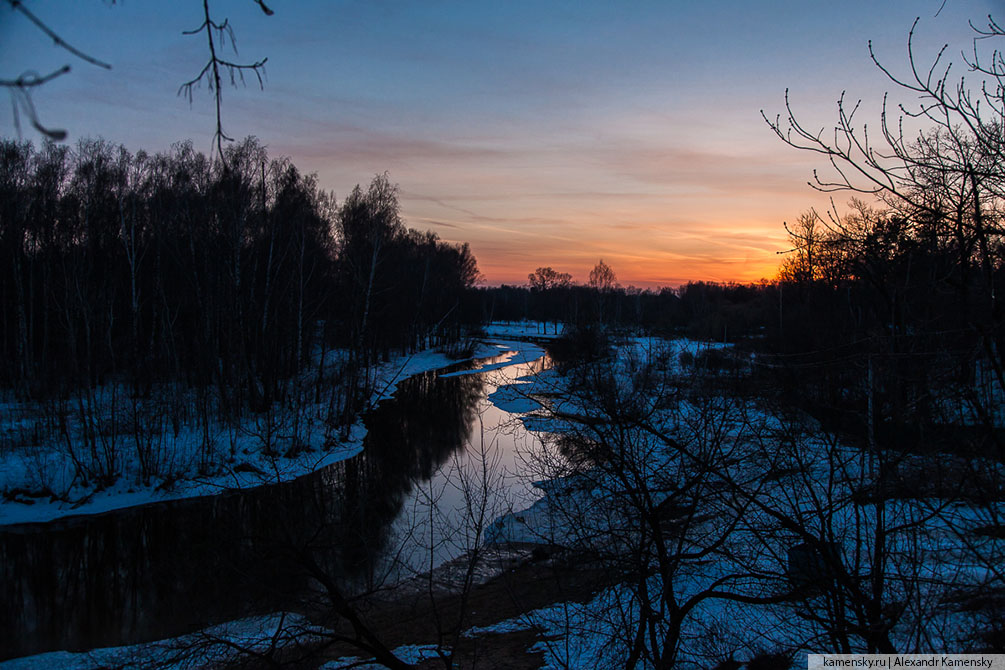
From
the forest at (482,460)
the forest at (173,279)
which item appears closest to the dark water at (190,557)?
the forest at (482,460)

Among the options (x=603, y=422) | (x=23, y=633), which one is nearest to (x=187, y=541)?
(x=23, y=633)

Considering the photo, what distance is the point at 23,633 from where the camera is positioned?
32.4 feet

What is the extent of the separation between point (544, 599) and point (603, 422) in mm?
6372

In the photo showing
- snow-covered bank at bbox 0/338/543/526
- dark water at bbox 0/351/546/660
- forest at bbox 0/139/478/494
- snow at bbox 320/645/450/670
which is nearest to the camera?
snow at bbox 320/645/450/670

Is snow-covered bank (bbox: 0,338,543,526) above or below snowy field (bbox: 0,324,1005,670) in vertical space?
below

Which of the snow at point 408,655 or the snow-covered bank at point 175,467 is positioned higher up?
the snow-covered bank at point 175,467

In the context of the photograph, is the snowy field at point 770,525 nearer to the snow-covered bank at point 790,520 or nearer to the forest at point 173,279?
the snow-covered bank at point 790,520

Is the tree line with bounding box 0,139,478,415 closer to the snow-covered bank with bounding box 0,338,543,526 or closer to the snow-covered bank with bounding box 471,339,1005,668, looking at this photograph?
the snow-covered bank with bounding box 0,338,543,526

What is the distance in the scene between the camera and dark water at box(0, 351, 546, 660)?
8.80 meters

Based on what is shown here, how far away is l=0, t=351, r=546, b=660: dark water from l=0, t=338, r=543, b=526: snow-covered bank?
564 millimetres

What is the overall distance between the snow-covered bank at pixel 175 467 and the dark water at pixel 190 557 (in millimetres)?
564

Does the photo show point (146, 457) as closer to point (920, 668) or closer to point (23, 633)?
point (23, 633)

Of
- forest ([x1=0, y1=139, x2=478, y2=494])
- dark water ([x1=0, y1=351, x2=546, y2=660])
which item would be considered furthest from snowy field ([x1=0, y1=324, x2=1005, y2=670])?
forest ([x1=0, y1=139, x2=478, y2=494])

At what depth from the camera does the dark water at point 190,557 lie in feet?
28.9
